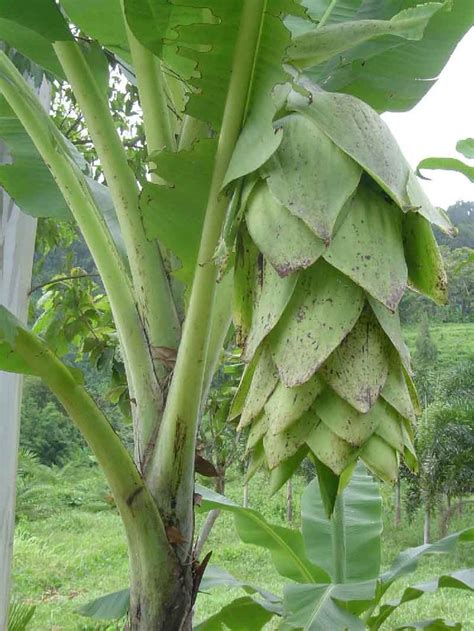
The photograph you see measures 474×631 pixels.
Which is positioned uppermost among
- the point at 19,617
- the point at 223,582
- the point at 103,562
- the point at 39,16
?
the point at 39,16

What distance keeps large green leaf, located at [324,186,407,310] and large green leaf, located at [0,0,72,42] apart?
1.22 ft

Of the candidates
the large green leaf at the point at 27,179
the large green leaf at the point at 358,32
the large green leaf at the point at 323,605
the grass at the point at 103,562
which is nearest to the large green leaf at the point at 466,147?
the large green leaf at the point at 358,32

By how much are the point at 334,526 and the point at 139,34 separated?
90 cm

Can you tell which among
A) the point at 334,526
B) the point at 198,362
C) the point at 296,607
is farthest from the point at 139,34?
the point at 334,526

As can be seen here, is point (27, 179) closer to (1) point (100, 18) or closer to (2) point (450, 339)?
(1) point (100, 18)

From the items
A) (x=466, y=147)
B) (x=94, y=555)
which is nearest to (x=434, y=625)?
(x=466, y=147)

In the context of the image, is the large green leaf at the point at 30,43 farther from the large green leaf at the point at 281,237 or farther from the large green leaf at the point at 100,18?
the large green leaf at the point at 281,237

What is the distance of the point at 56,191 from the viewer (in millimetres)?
840

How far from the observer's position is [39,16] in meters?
0.61

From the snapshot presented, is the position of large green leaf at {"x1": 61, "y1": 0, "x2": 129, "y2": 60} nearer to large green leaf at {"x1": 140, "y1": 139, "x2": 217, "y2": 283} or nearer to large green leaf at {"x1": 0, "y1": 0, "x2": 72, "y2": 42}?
large green leaf at {"x1": 0, "y1": 0, "x2": 72, "y2": 42}

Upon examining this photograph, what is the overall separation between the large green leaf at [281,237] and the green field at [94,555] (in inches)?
98.6

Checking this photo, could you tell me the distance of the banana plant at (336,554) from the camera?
1.10m

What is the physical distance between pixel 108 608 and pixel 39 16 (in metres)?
0.80

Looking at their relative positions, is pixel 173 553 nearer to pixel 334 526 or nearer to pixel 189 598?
pixel 189 598
